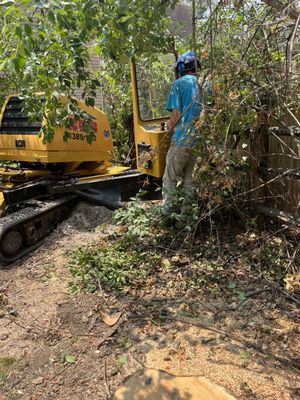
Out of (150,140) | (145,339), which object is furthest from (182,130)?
(145,339)

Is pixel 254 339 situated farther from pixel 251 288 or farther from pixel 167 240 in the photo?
pixel 167 240

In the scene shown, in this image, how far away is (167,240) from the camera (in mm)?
4285

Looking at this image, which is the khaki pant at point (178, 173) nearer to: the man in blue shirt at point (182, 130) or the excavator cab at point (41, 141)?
the man in blue shirt at point (182, 130)

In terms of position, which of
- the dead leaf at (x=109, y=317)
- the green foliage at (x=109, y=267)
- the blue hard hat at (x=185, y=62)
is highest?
the blue hard hat at (x=185, y=62)

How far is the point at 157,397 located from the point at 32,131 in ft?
12.0

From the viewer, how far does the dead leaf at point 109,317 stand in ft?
10.2

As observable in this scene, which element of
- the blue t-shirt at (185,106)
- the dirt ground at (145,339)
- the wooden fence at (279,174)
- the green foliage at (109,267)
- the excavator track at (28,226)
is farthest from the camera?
the excavator track at (28,226)

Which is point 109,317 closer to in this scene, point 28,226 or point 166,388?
point 166,388

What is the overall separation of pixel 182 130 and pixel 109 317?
2.03 m

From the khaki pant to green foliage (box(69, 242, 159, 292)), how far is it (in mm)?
737

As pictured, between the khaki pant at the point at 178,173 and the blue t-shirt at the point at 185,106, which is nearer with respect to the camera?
the blue t-shirt at the point at 185,106

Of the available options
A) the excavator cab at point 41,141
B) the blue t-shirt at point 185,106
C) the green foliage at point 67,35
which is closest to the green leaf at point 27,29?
the green foliage at point 67,35

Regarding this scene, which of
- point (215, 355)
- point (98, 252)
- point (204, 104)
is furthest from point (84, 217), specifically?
point (215, 355)

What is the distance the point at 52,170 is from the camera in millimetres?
5363
